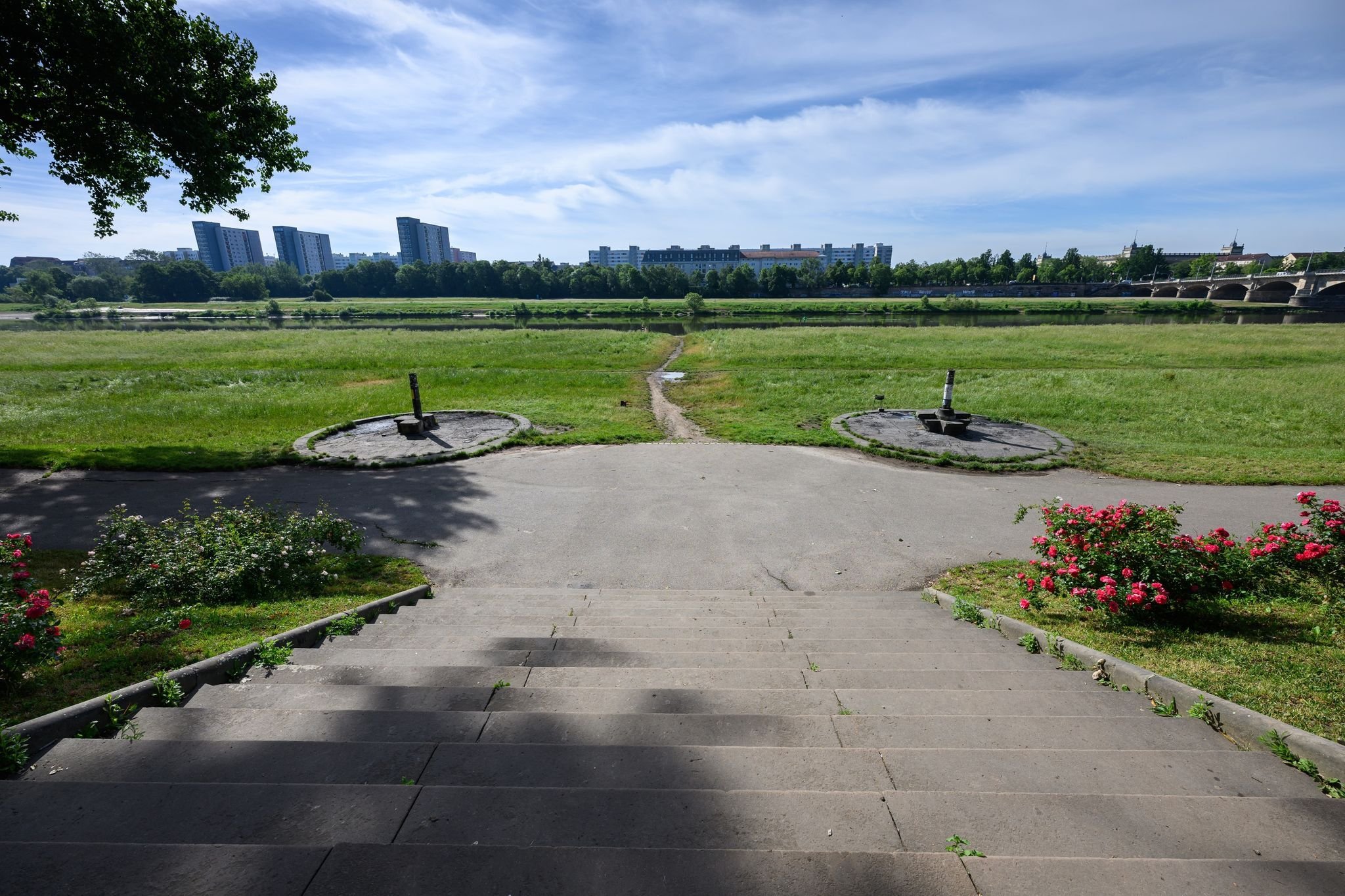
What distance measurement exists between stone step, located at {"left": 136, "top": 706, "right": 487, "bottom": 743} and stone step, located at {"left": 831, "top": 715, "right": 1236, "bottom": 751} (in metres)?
2.21

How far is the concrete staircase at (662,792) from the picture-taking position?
1897mm

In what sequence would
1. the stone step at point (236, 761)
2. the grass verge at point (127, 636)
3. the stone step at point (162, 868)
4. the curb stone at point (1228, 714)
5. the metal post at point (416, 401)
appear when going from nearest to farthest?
the stone step at point (162, 868), the stone step at point (236, 761), the curb stone at point (1228, 714), the grass verge at point (127, 636), the metal post at point (416, 401)

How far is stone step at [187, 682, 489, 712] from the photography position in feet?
11.6

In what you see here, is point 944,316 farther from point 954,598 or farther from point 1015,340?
point 954,598

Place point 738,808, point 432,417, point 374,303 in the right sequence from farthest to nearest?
point 374,303
point 432,417
point 738,808

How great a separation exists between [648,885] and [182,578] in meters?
6.25

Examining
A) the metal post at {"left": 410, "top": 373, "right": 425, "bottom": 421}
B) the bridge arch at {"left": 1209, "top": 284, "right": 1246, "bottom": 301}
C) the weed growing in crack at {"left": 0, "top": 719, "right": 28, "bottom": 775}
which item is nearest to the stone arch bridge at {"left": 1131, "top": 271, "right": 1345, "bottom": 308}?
the bridge arch at {"left": 1209, "top": 284, "right": 1246, "bottom": 301}

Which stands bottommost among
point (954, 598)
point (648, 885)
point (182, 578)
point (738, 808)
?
point (954, 598)

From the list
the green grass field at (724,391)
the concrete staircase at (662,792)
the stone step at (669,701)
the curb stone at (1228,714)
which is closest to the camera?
the concrete staircase at (662,792)

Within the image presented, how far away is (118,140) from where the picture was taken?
1299cm

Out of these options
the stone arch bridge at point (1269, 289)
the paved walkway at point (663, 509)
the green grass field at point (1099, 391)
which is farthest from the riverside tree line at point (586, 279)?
the paved walkway at point (663, 509)

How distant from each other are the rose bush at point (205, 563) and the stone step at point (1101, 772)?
6.23m

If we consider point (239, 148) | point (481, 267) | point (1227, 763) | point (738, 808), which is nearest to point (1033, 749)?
point (1227, 763)

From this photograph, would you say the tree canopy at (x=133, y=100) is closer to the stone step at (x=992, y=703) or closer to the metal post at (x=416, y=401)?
the metal post at (x=416, y=401)
